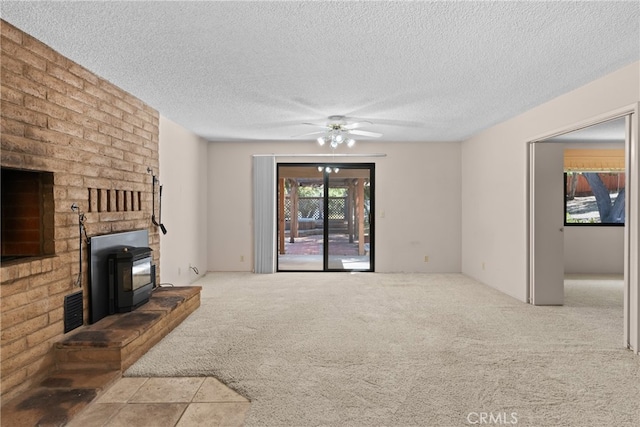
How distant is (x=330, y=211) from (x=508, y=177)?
3000 millimetres

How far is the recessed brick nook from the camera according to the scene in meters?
2.38

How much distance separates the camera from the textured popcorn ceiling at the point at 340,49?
7.34 feet

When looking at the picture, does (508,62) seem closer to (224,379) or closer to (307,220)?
(224,379)

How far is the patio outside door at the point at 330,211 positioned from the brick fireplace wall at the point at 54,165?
3.68 m

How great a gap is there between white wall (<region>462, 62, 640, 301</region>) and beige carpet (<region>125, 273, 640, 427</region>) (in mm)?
717

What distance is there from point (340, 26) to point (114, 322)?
2.87m

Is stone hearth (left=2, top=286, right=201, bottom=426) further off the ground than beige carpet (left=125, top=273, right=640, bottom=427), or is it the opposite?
stone hearth (left=2, top=286, right=201, bottom=426)

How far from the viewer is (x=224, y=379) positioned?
2.66 m

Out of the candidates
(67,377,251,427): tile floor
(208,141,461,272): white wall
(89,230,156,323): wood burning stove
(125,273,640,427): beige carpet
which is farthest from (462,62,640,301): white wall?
(89,230,156,323): wood burning stove

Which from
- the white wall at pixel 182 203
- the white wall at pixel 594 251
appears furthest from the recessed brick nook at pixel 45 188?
the white wall at pixel 594 251

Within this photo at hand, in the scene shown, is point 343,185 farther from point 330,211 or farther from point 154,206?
point 154,206

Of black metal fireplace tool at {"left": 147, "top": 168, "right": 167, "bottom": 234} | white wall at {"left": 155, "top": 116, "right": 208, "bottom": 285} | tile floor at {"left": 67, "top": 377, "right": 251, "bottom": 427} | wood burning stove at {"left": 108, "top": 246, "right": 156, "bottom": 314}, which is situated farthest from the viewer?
white wall at {"left": 155, "top": 116, "right": 208, "bottom": 285}

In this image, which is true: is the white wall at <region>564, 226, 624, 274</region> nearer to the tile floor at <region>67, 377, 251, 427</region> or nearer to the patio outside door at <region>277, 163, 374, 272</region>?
the patio outside door at <region>277, 163, 374, 272</region>

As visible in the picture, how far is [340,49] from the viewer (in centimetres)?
277
